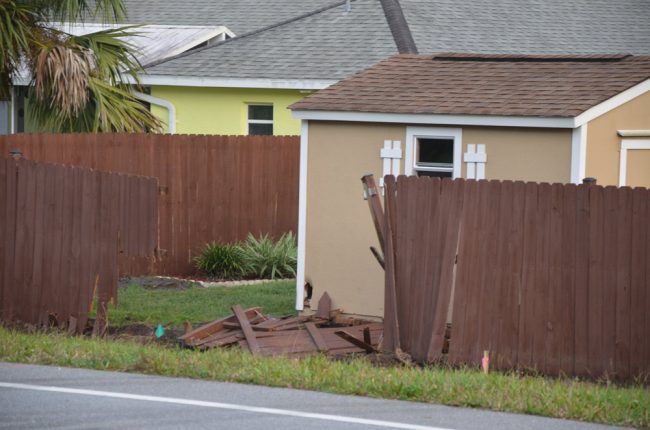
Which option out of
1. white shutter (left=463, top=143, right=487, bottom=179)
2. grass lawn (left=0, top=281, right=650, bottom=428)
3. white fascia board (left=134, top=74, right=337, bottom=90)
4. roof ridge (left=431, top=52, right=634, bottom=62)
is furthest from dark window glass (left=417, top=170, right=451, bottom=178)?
white fascia board (left=134, top=74, right=337, bottom=90)

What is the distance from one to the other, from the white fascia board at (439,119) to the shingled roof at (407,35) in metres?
8.07

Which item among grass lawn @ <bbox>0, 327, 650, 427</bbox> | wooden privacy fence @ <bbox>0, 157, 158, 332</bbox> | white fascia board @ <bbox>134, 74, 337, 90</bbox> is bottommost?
grass lawn @ <bbox>0, 327, 650, 427</bbox>

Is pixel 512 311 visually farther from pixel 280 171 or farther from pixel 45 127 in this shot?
pixel 45 127

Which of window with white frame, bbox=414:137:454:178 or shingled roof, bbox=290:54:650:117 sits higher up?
shingled roof, bbox=290:54:650:117

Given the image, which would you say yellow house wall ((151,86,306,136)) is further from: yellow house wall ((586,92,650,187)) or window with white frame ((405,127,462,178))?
yellow house wall ((586,92,650,187))

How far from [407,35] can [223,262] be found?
7.48 metres

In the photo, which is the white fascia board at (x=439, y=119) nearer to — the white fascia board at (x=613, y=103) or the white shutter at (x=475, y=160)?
the white fascia board at (x=613, y=103)

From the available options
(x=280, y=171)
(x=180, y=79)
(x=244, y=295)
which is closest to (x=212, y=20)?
(x=180, y=79)

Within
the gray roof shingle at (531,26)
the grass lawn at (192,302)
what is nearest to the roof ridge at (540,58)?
the grass lawn at (192,302)

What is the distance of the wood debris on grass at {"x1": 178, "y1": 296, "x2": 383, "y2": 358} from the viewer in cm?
1159

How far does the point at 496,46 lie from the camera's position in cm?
2533

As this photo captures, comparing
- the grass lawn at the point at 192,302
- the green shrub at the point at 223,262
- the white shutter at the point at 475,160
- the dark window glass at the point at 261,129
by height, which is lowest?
the grass lawn at the point at 192,302

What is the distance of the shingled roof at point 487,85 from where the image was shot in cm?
1349

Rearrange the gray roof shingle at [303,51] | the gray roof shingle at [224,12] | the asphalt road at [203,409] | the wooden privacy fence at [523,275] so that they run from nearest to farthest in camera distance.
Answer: the asphalt road at [203,409] < the wooden privacy fence at [523,275] < the gray roof shingle at [303,51] < the gray roof shingle at [224,12]
